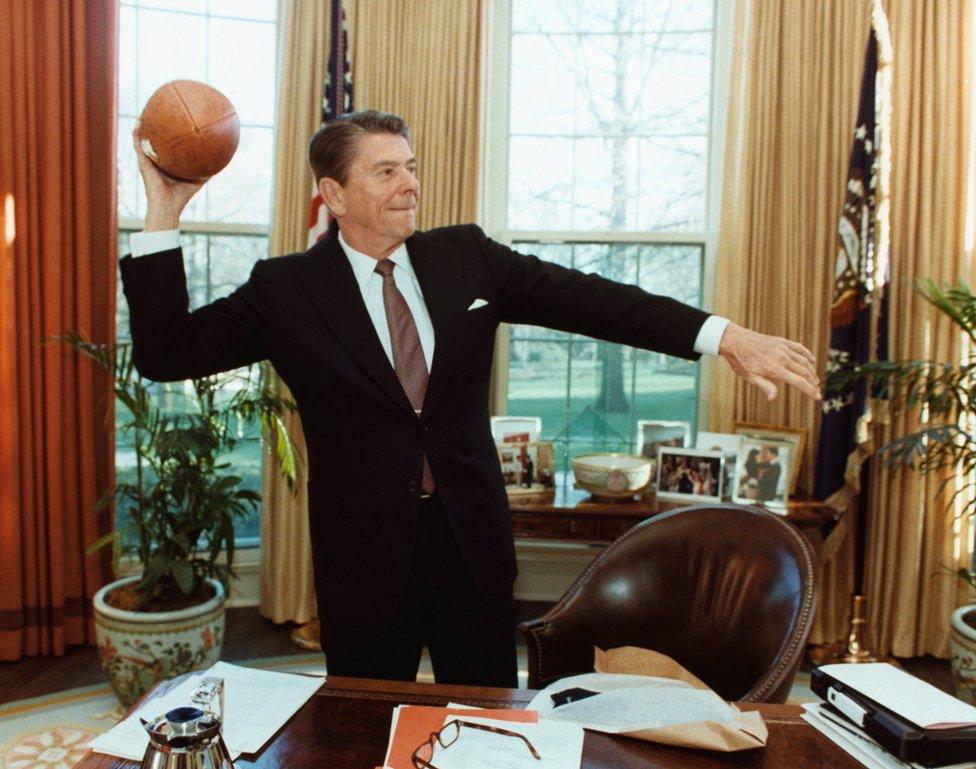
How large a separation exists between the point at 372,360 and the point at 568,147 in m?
2.34

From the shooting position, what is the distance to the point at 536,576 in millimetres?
3928

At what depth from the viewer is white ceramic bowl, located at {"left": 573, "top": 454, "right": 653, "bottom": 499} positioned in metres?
3.29

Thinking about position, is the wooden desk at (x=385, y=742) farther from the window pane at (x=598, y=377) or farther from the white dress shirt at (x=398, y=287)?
the window pane at (x=598, y=377)

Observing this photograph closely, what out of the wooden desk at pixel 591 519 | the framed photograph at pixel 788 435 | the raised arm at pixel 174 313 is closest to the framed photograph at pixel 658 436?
the framed photograph at pixel 788 435

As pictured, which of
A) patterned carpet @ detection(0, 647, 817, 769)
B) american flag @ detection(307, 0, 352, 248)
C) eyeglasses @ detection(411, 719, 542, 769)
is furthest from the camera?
american flag @ detection(307, 0, 352, 248)

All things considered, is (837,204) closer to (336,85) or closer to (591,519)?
(591,519)

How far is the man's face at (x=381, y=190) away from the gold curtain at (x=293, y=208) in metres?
1.78

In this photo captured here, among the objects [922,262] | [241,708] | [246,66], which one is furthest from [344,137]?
[922,262]

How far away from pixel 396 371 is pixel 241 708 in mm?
691

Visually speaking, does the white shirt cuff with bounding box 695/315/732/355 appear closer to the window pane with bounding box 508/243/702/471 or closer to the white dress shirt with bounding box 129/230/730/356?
the white dress shirt with bounding box 129/230/730/356

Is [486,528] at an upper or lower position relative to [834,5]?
lower

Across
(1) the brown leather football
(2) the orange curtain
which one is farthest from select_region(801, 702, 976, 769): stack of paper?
(2) the orange curtain

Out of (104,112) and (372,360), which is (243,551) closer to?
(104,112)

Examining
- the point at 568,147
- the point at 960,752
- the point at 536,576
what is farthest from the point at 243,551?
the point at 960,752
